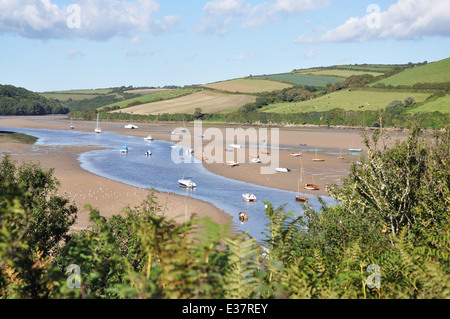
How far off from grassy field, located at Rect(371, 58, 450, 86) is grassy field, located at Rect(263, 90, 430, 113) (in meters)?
12.7

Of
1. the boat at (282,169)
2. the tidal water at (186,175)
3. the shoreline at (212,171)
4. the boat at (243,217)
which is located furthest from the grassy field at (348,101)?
the boat at (243,217)

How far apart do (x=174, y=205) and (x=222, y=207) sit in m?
5.84

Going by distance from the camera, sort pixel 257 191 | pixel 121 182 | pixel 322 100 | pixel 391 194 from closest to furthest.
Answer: pixel 391 194, pixel 257 191, pixel 121 182, pixel 322 100

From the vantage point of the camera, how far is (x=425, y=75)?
168500mm

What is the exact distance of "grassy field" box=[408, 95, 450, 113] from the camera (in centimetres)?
12796

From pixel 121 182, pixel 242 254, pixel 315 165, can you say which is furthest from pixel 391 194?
pixel 315 165

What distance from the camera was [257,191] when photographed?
57.4 meters

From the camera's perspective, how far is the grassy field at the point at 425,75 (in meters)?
161

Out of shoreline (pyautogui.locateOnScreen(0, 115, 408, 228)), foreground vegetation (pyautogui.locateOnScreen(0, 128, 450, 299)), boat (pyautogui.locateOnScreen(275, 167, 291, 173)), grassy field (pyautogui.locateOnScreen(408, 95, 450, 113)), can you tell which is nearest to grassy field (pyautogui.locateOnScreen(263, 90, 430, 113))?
grassy field (pyautogui.locateOnScreen(408, 95, 450, 113))
